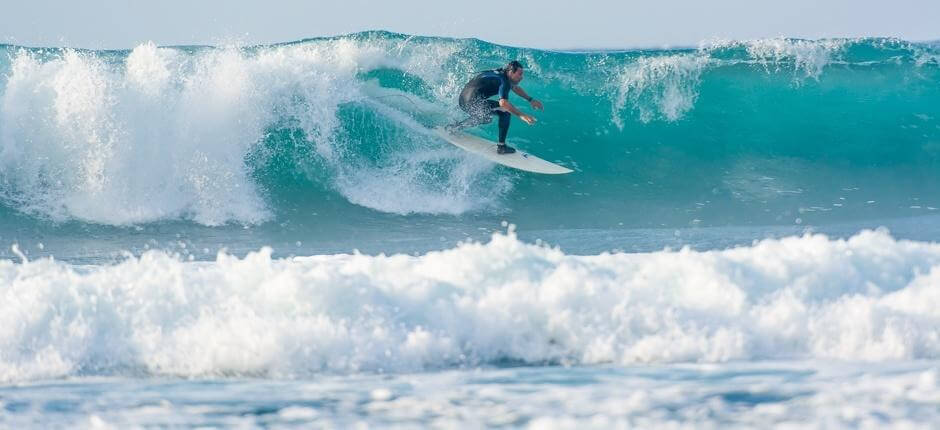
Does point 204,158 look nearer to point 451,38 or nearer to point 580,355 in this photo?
point 451,38

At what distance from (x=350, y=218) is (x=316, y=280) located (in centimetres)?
497

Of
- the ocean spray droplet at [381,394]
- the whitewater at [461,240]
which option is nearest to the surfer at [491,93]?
the whitewater at [461,240]

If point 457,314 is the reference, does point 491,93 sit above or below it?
above

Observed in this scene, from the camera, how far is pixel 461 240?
940 centimetres

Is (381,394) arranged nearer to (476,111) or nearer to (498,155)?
(476,111)

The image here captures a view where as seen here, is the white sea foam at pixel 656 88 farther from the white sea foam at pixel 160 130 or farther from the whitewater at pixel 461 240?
the white sea foam at pixel 160 130

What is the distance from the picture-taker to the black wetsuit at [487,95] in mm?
9961

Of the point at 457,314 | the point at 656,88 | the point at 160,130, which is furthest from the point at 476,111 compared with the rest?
the point at 457,314

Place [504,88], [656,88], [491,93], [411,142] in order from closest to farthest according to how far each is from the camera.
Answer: [504,88] < [491,93] < [411,142] < [656,88]

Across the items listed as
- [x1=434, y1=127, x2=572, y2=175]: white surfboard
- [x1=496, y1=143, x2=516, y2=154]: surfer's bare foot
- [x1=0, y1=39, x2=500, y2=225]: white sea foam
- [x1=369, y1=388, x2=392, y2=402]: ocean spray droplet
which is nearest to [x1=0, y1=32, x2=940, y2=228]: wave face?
[x1=0, y1=39, x2=500, y2=225]: white sea foam

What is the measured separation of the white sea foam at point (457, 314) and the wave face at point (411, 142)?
4.49m

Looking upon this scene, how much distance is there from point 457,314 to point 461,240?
4.24m

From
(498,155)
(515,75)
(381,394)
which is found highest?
(515,75)

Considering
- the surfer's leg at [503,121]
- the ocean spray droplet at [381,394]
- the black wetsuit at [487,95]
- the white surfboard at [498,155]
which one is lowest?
the ocean spray droplet at [381,394]
